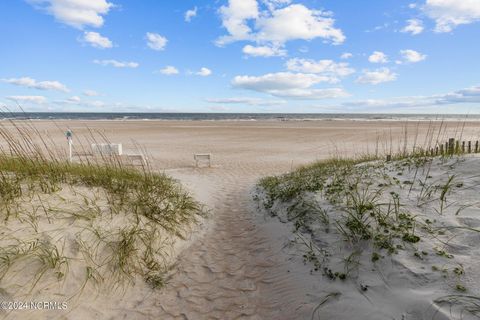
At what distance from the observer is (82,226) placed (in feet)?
14.4

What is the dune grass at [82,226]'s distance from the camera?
3777 millimetres

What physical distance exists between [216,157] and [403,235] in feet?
43.1

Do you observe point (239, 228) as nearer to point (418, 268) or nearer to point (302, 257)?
point (302, 257)

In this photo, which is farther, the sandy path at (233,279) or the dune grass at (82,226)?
the dune grass at (82,226)

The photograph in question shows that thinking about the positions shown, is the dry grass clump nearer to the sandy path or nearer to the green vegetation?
the green vegetation

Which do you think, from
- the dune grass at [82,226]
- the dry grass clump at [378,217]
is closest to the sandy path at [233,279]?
the dune grass at [82,226]

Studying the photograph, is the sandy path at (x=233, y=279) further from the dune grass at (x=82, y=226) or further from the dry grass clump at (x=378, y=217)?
the dry grass clump at (x=378, y=217)

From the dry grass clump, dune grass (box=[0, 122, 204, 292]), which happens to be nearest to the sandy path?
dune grass (box=[0, 122, 204, 292])

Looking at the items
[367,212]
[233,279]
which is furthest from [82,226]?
[367,212]

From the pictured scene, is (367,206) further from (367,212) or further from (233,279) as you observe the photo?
(233,279)

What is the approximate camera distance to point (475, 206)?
13.5 ft

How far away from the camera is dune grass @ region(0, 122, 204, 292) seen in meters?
3.78

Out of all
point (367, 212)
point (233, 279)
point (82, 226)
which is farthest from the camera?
point (367, 212)

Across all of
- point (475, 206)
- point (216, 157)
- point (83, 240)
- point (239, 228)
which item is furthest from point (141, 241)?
point (216, 157)
